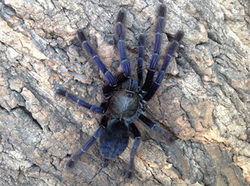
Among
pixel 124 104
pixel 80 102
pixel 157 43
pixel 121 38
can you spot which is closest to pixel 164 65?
pixel 157 43

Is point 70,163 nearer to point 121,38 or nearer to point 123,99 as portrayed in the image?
point 123,99

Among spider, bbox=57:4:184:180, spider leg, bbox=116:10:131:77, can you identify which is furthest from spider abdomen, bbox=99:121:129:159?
spider leg, bbox=116:10:131:77

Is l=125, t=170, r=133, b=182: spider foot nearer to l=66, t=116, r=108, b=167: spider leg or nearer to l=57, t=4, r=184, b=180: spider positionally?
l=57, t=4, r=184, b=180: spider

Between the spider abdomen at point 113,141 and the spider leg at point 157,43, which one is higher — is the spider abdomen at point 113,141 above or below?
below

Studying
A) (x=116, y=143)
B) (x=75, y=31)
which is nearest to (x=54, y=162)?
(x=116, y=143)

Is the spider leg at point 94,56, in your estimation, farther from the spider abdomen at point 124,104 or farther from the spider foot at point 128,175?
the spider foot at point 128,175

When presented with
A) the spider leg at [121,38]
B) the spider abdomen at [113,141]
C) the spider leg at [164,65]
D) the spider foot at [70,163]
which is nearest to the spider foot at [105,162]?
the spider abdomen at [113,141]

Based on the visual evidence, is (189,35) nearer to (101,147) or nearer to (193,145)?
(193,145)
